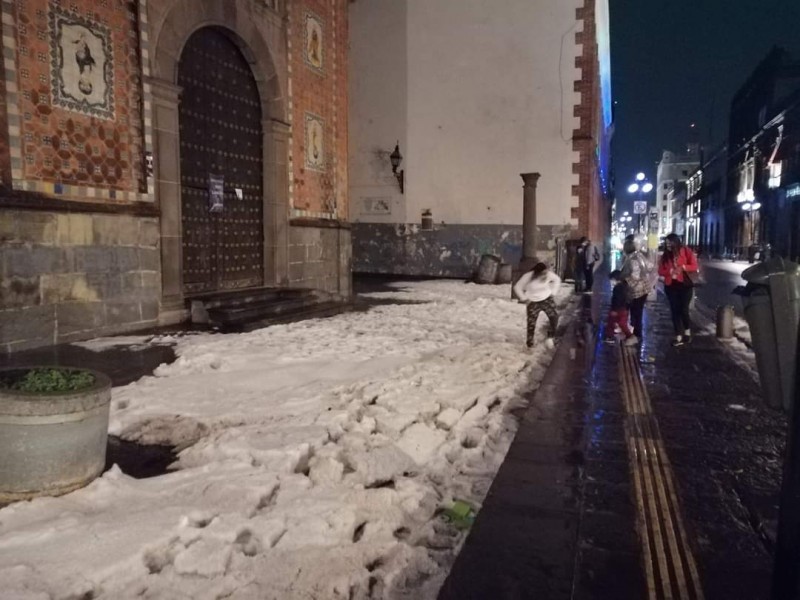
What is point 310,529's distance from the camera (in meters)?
3.09

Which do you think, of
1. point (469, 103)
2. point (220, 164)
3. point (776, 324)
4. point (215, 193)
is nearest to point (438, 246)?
point (469, 103)

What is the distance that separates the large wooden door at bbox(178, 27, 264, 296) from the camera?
10148 millimetres

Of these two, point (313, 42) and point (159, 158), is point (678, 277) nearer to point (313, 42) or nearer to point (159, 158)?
point (159, 158)

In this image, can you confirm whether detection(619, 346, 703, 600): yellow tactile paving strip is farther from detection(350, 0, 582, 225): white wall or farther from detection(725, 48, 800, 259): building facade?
detection(725, 48, 800, 259): building facade

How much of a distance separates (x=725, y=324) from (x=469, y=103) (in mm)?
15034

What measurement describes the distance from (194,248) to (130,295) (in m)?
1.99

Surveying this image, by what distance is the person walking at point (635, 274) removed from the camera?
345 inches

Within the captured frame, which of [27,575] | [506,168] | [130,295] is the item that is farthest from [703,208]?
[27,575]

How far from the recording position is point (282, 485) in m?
3.62

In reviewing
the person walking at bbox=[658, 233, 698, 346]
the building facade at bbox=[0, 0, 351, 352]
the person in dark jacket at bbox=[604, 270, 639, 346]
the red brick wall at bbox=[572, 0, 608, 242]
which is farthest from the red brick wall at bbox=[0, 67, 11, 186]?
the red brick wall at bbox=[572, 0, 608, 242]

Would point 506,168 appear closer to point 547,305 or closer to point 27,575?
point 547,305

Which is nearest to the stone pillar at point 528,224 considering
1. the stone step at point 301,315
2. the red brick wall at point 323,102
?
the red brick wall at point 323,102

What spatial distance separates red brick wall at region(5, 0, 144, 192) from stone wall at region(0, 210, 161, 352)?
0.57 meters

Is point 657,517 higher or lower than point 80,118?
lower
